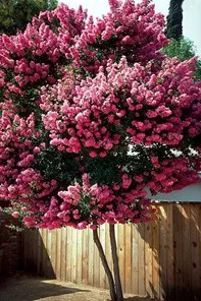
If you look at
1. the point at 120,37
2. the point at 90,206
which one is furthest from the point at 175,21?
the point at 90,206

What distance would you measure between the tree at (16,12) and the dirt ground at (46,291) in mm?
8124

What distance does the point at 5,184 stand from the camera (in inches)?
260

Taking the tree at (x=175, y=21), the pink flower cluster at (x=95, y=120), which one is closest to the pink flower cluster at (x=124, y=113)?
the pink flower cluster at (x=95, y=120)

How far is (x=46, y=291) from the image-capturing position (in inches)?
337

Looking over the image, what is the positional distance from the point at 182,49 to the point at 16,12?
8.74 metres

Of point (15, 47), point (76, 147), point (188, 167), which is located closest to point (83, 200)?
point (76, 147)

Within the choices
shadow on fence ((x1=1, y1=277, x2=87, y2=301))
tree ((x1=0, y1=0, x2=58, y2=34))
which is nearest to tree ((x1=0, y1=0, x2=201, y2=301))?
shadow on fence ((x1=1, y1=277, x2=87, y2=301))

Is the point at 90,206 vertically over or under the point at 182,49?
under

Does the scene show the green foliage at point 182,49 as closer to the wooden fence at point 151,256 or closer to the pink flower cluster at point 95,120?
the wooden fence at point 151,256

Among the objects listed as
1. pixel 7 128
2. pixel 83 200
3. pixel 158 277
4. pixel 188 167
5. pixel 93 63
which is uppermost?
pixel 93 63

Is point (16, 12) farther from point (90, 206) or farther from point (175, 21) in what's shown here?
point (175, 21)

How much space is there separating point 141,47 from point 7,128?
92.2 inches

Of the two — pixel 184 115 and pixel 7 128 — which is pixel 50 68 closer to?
pixel 7 128

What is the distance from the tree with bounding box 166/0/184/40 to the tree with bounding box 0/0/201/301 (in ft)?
55.6
